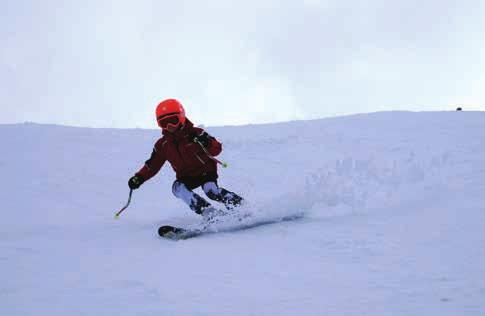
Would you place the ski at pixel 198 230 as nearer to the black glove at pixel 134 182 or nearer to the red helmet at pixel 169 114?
the black glove at pixel 134 182

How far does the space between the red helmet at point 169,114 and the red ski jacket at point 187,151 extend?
11 centimetres

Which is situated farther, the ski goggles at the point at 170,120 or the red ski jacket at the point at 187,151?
the red ski jacket at the point at 187,151

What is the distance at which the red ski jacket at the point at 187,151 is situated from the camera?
518 centimetres

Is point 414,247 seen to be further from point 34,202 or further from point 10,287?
point 34,202

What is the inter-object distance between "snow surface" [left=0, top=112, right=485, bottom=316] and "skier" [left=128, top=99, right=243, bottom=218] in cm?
34

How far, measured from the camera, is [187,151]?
5.23 meters

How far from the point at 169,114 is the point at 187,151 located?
0.46 m

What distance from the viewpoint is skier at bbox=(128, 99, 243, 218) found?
5.06m

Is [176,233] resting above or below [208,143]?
below

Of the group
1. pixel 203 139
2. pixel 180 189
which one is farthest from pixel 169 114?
pixel 180 189

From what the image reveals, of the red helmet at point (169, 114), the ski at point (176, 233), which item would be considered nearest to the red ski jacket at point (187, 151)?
the red helmet at point (169, 114)

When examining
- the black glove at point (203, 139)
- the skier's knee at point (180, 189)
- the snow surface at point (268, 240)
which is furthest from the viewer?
the skier's knee at point (180, 189)

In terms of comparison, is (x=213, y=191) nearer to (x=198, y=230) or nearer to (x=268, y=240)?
(x=198, y=230)

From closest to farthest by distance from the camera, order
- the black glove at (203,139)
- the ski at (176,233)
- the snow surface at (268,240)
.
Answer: the snow surface at (268,240) → the ski at (176,233) → the black glove at (203,139)
